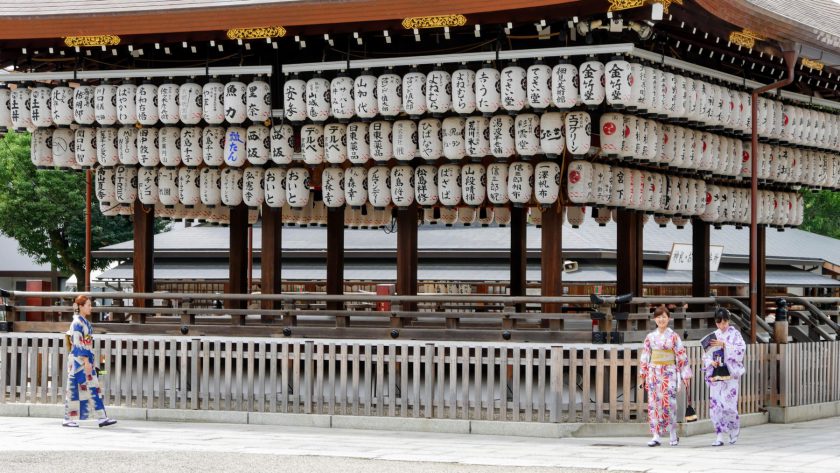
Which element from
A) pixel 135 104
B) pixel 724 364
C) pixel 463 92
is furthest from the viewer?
pixel 135 104

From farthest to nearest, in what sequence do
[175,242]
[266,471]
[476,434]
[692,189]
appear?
1. [175,242]
2. [692,189]
3. [476,434]
4. [266,471]

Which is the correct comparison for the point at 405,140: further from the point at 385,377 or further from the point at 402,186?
the point at 385,377

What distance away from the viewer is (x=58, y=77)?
2036 cm

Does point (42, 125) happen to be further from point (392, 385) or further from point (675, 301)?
point (675, 301)

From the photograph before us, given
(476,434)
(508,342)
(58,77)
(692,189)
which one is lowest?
(476,434)

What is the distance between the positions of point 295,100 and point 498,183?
3.46 meters

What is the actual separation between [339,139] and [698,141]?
588 cm

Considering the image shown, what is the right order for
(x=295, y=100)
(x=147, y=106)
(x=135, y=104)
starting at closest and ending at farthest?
(x=295, y=100) < (x=147, y=106) < (x=135, y=104)

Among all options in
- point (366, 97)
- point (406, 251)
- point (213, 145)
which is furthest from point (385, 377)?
point (213, 145)

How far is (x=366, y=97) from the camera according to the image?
1844 centimetres

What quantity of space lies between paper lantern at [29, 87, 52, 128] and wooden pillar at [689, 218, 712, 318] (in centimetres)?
1149

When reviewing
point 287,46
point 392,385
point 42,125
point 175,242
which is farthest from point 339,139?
point 175,242

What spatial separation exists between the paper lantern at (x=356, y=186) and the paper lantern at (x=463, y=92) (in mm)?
2123

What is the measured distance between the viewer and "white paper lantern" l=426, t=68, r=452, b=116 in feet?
58.9
